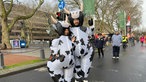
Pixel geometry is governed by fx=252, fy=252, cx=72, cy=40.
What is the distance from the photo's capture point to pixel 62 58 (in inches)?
211

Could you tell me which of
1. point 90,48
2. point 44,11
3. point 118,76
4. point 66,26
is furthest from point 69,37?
point 44,11

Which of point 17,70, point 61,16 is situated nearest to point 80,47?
point 61,16

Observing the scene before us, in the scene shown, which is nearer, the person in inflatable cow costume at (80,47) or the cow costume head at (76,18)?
the person in inflatable cow costume at (80,47)

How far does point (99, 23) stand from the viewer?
130 ft

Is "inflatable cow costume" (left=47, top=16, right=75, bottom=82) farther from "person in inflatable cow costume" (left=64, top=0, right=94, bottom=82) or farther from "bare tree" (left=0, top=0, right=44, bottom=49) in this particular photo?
"bare tree" (left=0, top=0, right=44, bottom=49)

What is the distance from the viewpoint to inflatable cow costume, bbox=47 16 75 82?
539 cm

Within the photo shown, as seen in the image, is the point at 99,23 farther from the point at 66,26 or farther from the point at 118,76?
the point at 66,26

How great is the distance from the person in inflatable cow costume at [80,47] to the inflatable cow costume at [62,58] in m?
0.32

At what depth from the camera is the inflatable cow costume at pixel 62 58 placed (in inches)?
212

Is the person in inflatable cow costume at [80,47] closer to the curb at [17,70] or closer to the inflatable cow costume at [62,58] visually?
the inflatable cow costume at [62,58]

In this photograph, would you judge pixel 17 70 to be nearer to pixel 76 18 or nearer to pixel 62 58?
pixel 76 18

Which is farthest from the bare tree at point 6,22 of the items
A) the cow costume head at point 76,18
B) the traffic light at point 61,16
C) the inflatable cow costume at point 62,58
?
the inflatable cow costume at point 62,58

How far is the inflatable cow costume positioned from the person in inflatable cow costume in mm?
324

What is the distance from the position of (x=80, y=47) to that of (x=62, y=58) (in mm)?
647
